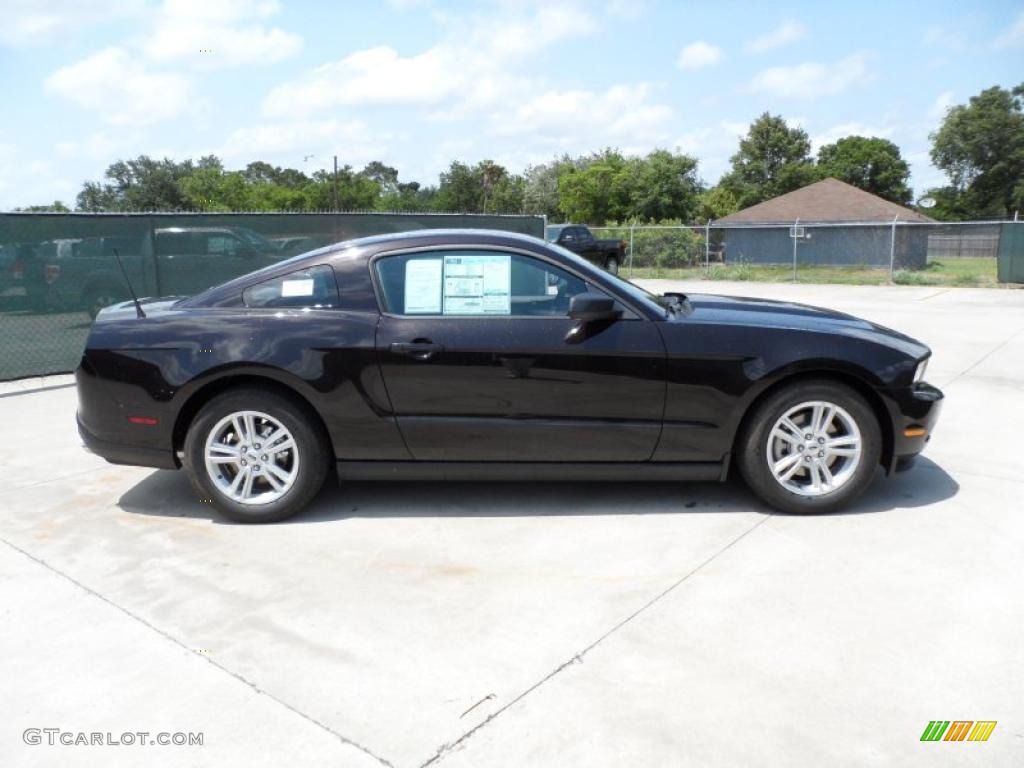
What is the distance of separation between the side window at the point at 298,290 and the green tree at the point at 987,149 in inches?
2630

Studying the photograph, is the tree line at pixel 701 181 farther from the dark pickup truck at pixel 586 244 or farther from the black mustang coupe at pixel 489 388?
the black mustang coupe at pixel 489 388

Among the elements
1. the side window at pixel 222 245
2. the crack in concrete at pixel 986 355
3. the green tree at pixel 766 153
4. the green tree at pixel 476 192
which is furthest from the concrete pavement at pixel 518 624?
the green tree at pixel 476 192

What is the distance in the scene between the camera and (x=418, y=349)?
4.18 m

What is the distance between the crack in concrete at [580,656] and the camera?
2.45m

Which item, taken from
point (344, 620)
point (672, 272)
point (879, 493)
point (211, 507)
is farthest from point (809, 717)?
point (672, 272)

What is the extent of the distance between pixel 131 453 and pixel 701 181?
56.7 metres

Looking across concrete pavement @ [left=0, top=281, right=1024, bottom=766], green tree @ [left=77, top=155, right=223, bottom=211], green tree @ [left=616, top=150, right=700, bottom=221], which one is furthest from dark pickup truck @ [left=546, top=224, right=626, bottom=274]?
green tree @ [left=77, top=155, right=223, bottom=211]

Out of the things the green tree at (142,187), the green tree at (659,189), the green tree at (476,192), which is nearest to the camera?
the green tree at (659,189)

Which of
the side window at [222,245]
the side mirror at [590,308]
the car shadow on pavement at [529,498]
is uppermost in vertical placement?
the side window at [222,245]

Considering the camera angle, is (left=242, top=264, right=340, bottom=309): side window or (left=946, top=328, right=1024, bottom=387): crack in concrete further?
(left=946, top=328, right=1024, bottom=387): crack in concrete

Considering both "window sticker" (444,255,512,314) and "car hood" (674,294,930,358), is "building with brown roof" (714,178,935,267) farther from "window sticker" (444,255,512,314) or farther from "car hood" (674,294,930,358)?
"window sticker" (444,255,512,314)

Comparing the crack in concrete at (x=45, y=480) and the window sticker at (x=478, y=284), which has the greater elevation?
the window sticker at (x=478, y=284)

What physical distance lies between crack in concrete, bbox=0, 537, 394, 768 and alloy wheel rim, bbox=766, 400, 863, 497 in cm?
262

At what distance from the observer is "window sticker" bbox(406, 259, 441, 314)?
4289 mm
